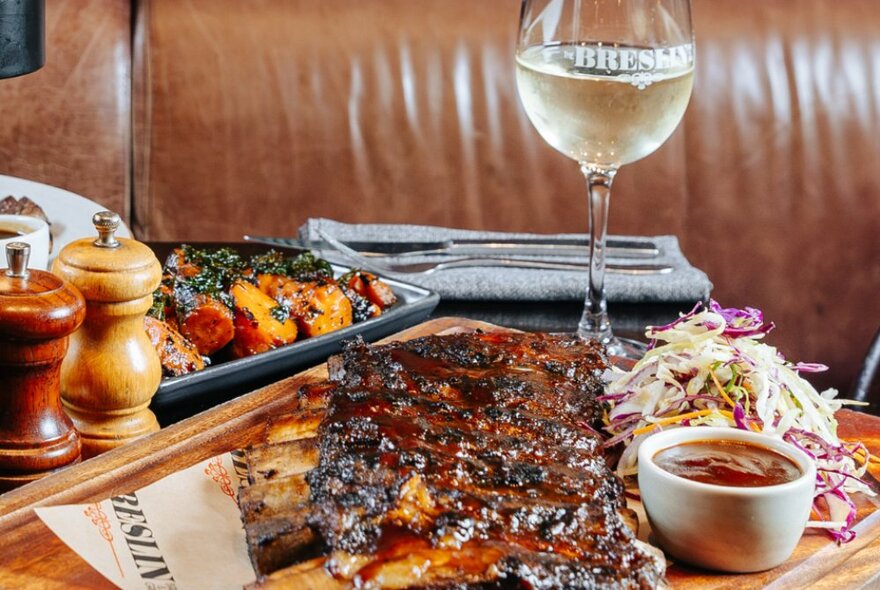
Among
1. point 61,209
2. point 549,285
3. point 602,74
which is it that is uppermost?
point 602,74

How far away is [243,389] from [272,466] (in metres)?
0.61

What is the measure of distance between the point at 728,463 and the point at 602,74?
955 mm

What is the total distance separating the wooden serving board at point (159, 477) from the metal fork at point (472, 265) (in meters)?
1.04

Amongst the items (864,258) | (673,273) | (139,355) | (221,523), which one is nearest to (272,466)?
(221,523)

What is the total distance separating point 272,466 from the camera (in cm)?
154

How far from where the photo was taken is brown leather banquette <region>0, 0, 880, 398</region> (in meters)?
4.51

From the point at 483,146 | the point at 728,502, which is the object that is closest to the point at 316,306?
the point at 728,502

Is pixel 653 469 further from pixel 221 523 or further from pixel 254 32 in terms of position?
pixel 254 32

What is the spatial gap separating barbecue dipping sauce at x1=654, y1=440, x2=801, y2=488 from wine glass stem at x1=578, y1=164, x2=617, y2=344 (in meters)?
0.73

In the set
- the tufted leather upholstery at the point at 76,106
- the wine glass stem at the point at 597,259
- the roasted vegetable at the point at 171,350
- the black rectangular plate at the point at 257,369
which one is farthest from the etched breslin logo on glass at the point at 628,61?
the tufted leather upholstery at the point at 76,106

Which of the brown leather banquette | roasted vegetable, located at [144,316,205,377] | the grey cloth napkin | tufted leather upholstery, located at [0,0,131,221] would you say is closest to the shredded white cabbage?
roasted vegetable, located at [144,316,205,377]

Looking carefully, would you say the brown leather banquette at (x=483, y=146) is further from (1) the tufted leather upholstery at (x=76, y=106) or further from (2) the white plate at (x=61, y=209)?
(2) the white plate at (x=61, y=209)

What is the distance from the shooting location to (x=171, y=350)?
2012 mm

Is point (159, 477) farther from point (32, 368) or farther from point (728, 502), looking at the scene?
point (728, 502)
